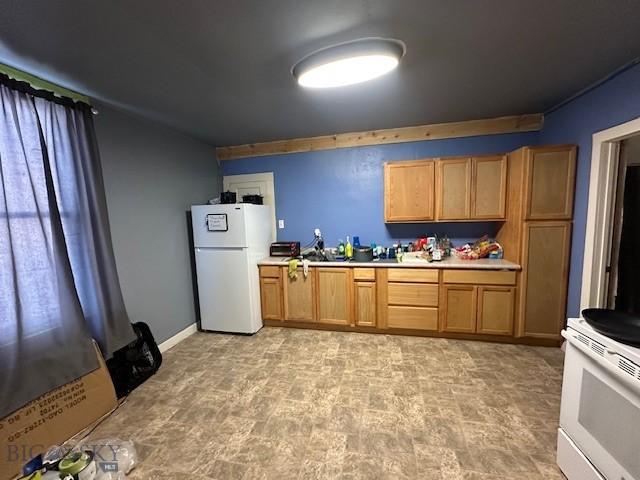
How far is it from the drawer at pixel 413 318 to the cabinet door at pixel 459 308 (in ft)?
0.40

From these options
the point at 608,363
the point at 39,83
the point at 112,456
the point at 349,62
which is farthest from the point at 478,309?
the point at 39,83

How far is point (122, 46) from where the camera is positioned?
1526 millimetres

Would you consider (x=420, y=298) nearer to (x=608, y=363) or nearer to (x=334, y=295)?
(x=334, y=295)

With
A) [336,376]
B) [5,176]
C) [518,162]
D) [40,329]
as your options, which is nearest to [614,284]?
[518,162]

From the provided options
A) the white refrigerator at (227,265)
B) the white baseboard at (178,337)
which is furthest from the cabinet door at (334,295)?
the white baseboard at (178,337)

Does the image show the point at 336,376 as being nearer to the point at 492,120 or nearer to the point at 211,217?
the point at 211,217

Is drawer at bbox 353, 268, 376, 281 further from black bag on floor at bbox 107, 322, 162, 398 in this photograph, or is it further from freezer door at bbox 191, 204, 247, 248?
black bag on floor at bbox 107, 322, 162, 398

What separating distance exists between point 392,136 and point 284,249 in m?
2.00

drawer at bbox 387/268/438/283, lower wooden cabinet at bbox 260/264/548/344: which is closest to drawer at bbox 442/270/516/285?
lower wooden cabinet at bbox 260/264/548/344

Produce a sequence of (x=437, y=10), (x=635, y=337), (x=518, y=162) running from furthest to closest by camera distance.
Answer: (x=518, y=162) < (x=437, y=10) < (x=635, y=337)

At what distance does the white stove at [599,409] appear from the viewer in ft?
3.55

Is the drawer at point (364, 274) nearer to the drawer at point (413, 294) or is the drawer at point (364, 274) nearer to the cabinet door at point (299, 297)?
the drawer at point (413, 294)

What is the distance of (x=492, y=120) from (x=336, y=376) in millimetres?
3225

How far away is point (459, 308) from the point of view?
294 cm
